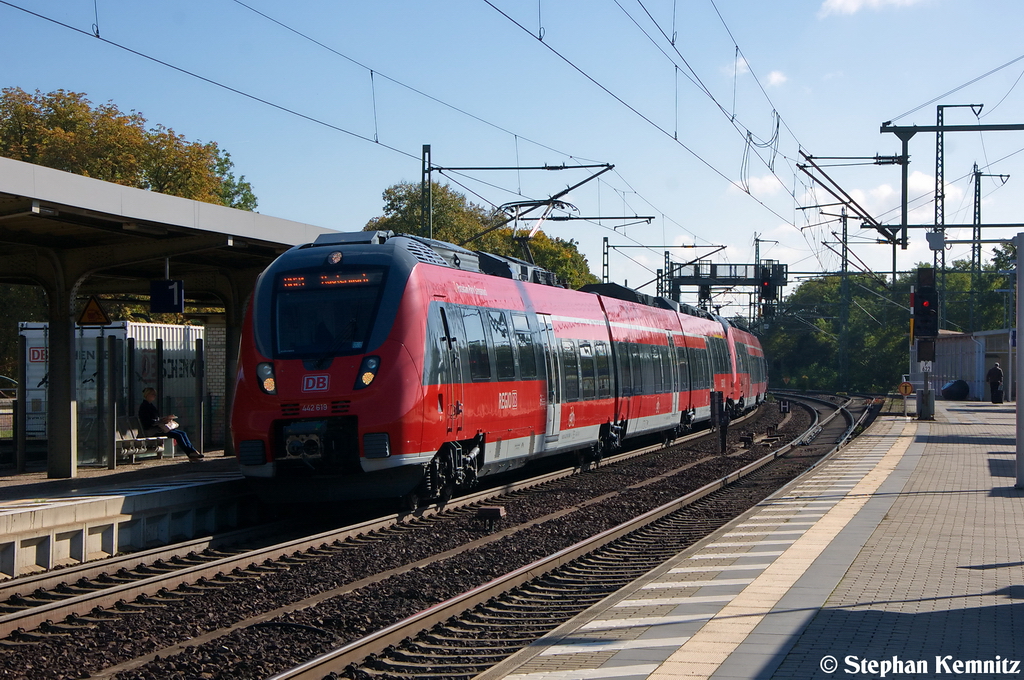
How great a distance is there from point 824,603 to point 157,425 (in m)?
13.6

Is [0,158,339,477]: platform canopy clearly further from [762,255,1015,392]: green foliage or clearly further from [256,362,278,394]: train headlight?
[762,255,1015,392]: green foliage

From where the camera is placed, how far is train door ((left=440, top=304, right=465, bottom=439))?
13391mm

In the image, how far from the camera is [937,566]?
31.5 ft

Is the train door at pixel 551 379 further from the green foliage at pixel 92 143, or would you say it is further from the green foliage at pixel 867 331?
the green foliage at pixel 867 331

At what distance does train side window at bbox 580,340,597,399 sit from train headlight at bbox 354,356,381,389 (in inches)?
292

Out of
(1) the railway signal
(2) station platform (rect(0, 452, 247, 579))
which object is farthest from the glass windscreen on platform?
(1) the railway signal

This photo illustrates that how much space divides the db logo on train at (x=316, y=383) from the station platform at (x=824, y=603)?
4.68 metres

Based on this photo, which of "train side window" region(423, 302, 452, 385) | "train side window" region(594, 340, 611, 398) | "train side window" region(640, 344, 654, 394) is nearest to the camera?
"train side window" region(423, 302, 452, 385)

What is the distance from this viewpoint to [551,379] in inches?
691

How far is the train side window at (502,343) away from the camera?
15263 mm

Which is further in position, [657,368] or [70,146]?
[70,146]

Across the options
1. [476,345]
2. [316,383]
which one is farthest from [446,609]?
[476,345]

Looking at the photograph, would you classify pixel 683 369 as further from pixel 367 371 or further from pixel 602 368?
pixel 367 371

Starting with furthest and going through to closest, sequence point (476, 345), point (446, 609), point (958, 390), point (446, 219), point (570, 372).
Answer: point (446, 219)
point (958, 390)
point (570, 372)
point (476, 345)
point (446, 609)
